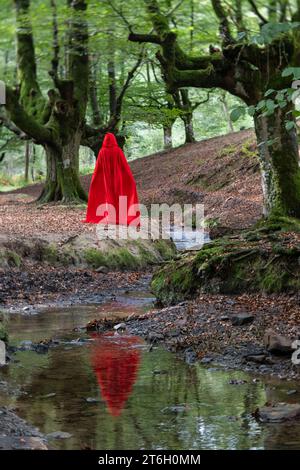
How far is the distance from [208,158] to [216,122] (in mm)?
19292

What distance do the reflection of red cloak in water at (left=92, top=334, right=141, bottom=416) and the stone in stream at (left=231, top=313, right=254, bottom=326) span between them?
0.98m

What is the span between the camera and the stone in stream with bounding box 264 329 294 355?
5930 mm

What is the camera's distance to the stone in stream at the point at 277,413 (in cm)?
445

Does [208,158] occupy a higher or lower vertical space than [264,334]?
higher

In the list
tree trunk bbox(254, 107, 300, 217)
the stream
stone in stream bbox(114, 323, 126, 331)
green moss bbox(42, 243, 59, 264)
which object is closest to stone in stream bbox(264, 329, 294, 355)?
the stream

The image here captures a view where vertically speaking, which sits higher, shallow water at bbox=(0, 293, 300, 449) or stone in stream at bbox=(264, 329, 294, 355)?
stone in stream at bbox=(264, 329, 294, 355)

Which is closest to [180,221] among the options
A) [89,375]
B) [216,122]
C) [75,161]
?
[75,161]

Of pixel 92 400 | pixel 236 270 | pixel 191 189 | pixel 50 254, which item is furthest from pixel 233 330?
pixel 191 189

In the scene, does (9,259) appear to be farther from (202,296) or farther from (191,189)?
(191,189)

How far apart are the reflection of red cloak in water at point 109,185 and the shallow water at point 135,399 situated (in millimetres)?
7324

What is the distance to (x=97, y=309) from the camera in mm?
9039

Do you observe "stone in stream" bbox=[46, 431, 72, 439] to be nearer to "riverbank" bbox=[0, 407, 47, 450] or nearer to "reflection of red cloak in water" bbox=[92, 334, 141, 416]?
"riverbank" bbox=[0, 407, 47, 450]
